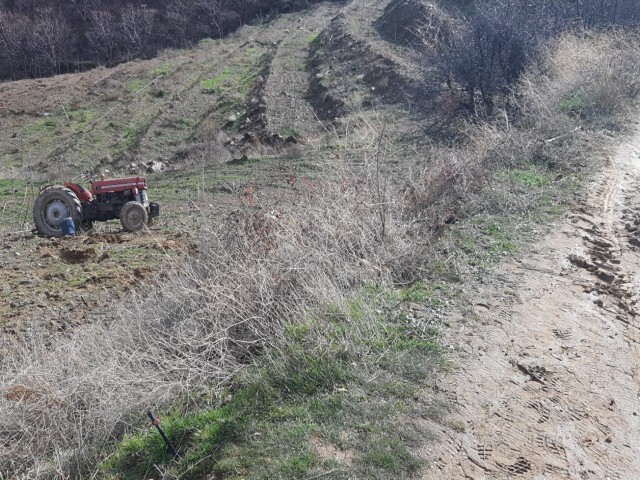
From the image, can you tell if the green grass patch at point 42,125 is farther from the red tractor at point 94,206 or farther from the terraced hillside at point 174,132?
the red tractor at point 94,206

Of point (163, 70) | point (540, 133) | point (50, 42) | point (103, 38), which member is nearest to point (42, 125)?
point (163, 70)

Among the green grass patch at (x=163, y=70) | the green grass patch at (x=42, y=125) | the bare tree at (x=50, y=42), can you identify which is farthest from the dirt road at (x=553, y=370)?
the bare tree at (x=50, y=42)

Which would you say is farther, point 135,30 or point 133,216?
point 135,30

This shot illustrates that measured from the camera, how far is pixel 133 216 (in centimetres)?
1286

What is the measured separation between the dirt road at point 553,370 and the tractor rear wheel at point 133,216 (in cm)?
818

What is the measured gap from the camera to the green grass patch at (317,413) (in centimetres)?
429

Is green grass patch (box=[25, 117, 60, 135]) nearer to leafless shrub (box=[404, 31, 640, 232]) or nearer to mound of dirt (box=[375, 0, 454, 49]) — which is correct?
mound of dirt (box=[375, 0, 454, 49])

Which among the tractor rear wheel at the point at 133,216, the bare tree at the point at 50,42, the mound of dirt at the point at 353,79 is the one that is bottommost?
the tractor rear wheel at the point at 133,216

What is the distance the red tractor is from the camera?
41.5ft

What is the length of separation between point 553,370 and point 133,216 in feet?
31.4

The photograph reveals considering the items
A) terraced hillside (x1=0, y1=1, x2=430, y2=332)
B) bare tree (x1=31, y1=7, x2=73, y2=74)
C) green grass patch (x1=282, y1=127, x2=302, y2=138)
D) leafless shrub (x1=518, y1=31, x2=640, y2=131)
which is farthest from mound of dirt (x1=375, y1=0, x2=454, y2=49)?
bare tree (x1=31, y1=7, x2=73, y2=74)

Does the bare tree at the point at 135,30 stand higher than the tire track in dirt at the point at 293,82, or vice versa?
the bare tree at the point at 135,30

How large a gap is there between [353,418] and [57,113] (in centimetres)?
3022

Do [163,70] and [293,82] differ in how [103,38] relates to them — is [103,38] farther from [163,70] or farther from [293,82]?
[293,82]
